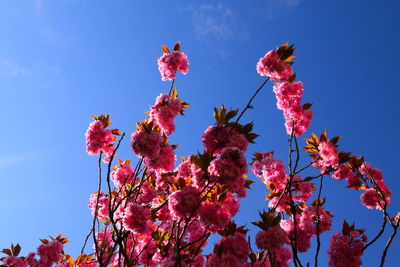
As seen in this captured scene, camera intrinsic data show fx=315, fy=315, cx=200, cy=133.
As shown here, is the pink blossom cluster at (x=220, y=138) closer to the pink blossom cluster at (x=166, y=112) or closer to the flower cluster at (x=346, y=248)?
the pink blossom cluster at (x=166, y=112)

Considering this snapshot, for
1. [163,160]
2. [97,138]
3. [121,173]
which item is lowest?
[163,160]

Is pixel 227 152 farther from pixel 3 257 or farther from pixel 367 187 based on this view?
pixel 3 257

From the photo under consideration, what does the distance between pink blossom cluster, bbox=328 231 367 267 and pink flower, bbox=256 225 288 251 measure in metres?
0.79

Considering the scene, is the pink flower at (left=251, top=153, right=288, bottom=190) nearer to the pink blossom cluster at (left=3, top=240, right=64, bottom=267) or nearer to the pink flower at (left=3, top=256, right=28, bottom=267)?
the pink blossom cluster at (left=3, top=240, right=64, bottom=267)

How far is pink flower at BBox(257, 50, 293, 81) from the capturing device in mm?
4711

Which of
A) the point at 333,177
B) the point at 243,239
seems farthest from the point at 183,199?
the point at 333,177

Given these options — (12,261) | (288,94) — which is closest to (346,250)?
(288,94)

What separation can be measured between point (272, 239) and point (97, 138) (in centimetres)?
305

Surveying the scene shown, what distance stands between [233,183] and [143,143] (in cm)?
129

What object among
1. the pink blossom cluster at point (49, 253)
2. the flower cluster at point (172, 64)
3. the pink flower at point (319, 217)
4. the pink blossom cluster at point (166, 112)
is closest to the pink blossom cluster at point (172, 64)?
the flower cluster at point (172, 64)

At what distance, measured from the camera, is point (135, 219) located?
372cm

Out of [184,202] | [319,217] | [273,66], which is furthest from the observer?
[273,66]

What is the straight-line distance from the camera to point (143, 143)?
378 centimetres

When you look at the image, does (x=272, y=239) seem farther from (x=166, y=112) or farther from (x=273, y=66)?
(x=273, y=66)
